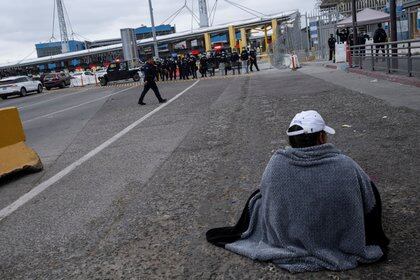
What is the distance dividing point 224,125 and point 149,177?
429 cm

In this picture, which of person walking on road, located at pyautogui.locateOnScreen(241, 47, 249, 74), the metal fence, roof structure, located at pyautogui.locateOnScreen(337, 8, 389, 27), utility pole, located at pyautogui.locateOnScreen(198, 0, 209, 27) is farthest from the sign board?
utility pole, located at pyautogui.locateOnScreen(198, 0, 209, 27)

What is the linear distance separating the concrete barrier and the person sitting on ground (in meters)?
5.29

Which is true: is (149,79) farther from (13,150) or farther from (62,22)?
(62,22)

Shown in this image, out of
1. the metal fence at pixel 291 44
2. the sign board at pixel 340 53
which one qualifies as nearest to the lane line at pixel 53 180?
the sign board at pixel 340 53

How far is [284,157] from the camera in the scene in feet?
11.4

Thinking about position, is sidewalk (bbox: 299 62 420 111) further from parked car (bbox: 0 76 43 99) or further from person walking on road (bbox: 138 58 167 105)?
parked car (bbox: 0 76 43 99)

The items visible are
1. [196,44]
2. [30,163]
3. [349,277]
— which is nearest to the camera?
[349,277]

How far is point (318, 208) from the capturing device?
345cm

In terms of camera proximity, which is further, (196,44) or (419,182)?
(196,44)

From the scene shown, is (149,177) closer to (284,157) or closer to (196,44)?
(284,157)

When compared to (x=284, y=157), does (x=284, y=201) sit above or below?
below

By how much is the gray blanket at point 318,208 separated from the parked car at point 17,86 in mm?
36043

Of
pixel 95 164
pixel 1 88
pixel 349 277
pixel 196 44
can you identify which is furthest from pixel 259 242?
pixel 196 44

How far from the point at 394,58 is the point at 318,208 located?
14811mm
